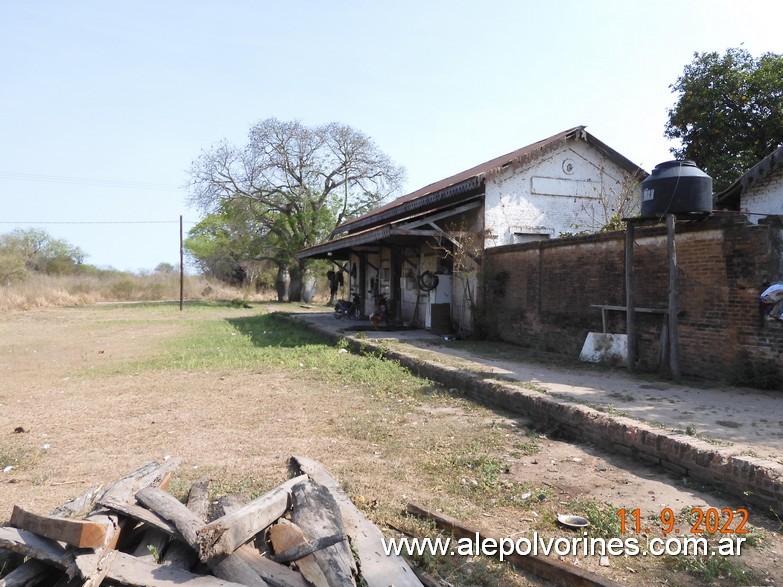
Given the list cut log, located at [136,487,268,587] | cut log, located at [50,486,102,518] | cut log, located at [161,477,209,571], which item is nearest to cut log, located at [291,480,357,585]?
cut log, located at [136,487,268,587]

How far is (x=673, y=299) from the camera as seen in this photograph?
23.6ft

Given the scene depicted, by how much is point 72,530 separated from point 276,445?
2.60m

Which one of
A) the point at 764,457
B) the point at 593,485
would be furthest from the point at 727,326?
the point at 593,485

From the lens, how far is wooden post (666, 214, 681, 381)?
7.15m

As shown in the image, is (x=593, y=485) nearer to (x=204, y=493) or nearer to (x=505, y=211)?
(x=204, y=493)

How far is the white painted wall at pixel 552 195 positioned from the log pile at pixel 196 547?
10448mm

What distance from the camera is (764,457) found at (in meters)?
3.94

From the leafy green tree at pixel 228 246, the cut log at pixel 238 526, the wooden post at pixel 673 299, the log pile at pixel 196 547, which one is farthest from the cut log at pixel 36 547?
the leafy green tree at pixel 228 246

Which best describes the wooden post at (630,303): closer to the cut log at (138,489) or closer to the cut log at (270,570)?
the cut log at (138,489)

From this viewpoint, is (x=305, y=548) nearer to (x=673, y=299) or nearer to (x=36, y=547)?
(x=36, y=547)

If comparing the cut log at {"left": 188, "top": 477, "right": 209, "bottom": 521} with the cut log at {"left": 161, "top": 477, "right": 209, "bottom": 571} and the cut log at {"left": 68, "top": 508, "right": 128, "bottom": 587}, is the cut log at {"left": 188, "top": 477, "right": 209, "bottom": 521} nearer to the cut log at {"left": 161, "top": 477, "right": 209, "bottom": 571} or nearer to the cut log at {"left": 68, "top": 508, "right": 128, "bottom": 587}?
the cut log at {"left": 161, "top": 477, "right": 209, "bottom": 571}

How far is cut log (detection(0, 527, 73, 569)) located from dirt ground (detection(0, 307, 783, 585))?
1.05 m

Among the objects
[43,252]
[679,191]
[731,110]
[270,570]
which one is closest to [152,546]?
[270,570]

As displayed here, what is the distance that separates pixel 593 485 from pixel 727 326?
13.4 feet
